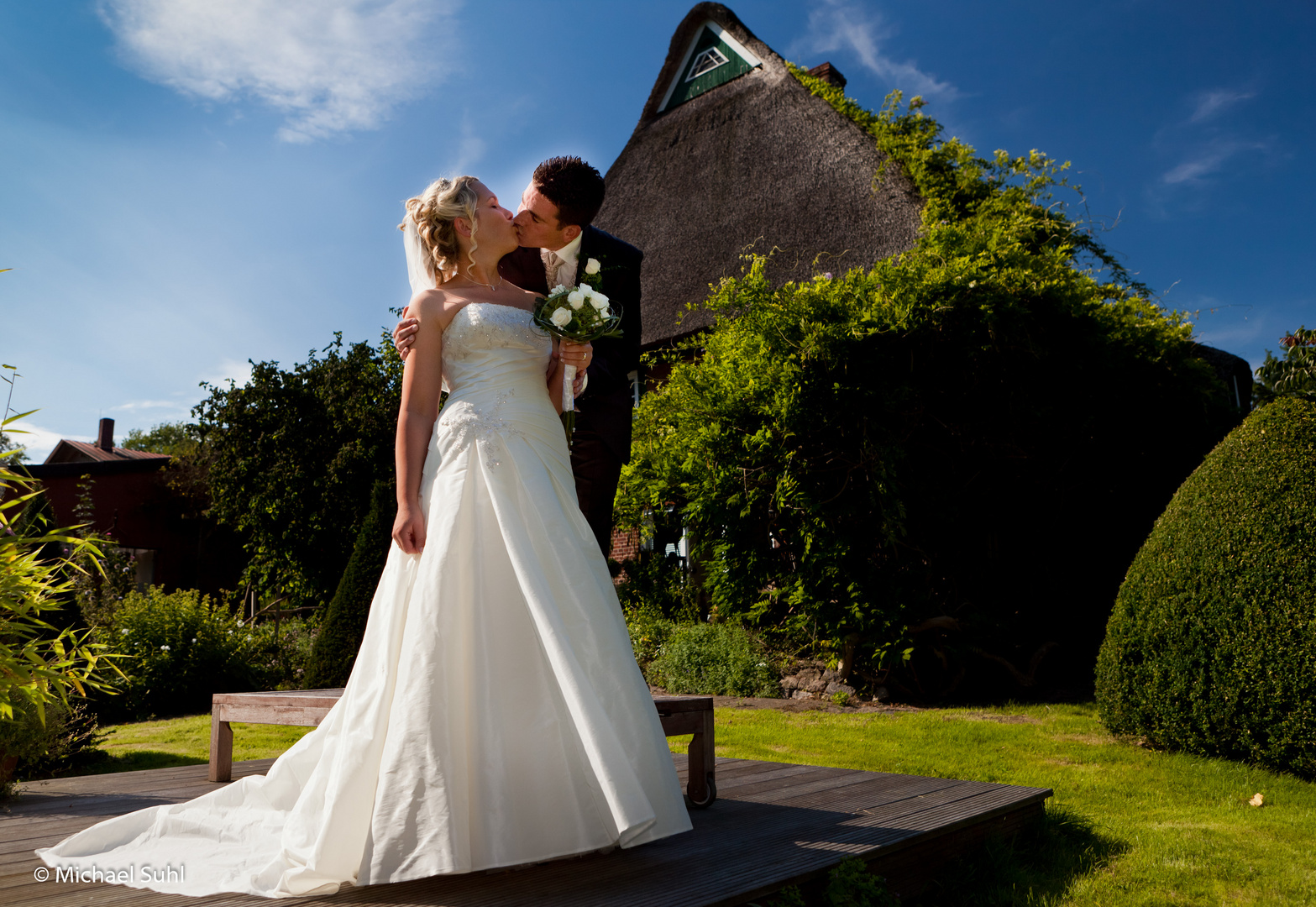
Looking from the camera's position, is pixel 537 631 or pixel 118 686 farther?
pixel 118 686

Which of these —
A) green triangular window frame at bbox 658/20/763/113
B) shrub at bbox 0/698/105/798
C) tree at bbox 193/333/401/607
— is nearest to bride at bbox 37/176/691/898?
shrub at bbox 0/698/105/798

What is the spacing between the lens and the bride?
2.28 metres

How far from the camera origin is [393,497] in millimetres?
9711

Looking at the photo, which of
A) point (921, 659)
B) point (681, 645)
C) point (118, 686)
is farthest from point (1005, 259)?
point (118, 686)

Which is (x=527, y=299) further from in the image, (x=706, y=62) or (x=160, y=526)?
(x=160, y=526)

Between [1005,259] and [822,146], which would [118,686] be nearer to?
[1005,259]

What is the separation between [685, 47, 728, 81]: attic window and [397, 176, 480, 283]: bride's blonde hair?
15.0 metres

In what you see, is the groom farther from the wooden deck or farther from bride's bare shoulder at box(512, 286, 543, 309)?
the wooden deck

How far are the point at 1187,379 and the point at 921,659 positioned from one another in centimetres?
457

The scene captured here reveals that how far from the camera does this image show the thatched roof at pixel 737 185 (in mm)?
12016

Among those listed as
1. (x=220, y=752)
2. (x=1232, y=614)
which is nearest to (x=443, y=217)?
(x=220, y=752)

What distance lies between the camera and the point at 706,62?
55.3 ft

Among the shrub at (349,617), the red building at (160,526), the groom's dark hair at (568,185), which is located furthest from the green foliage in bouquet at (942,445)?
the red building at (160,526)

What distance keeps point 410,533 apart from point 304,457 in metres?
15.1
